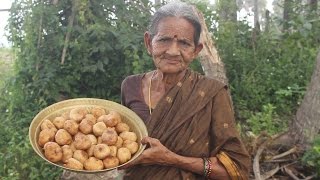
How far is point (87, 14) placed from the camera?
4.83 m

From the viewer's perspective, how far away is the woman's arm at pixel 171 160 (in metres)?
1.66

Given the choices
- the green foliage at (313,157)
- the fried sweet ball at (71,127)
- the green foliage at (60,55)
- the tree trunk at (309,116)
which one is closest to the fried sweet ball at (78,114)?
the fried sweet ball at (71,127)

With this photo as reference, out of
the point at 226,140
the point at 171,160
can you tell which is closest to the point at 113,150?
the point at 171,160

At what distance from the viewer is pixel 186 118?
1746 millimetres

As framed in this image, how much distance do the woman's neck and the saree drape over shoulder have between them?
44mm

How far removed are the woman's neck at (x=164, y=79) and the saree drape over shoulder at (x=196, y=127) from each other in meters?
0.04

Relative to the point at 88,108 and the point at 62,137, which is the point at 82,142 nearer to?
the point at 62,137

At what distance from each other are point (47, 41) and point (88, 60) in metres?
0.50

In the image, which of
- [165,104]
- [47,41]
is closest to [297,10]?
[47,41]

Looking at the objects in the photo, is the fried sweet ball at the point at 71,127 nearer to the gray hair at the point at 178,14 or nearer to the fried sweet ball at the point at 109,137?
the fried sweet ball at the point at 109,137

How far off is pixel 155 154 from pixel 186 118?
0.66 feet

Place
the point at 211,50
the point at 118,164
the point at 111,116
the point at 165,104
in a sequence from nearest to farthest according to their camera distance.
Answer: the point at 118,164, the point at 111,116, the point at 165,104, the point at 211,50

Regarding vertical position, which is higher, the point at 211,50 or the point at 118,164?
the point at 211,50

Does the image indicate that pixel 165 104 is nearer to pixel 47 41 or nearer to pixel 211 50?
pixel 211 50
